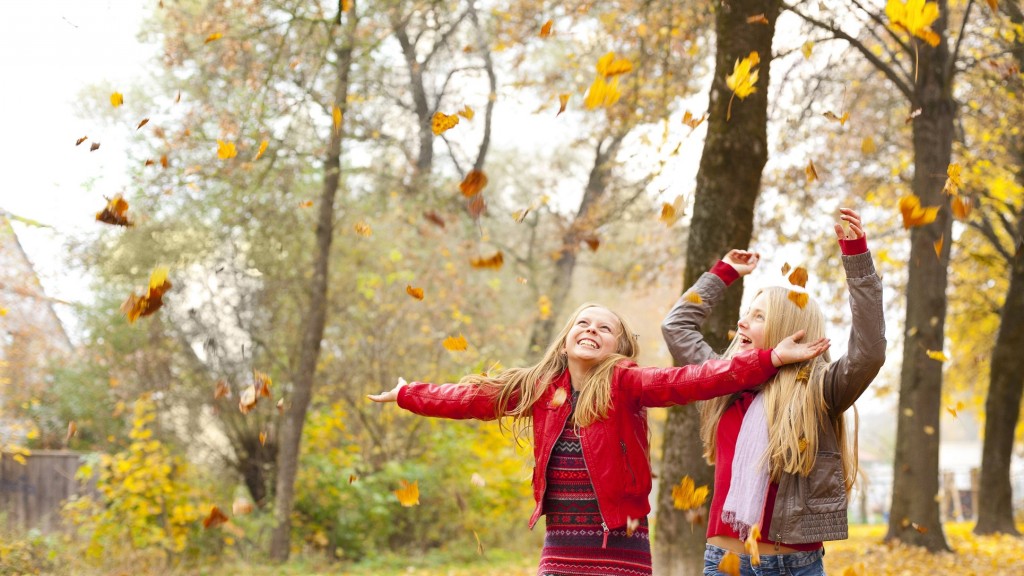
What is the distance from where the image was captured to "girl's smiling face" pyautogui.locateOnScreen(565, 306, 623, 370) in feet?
13.0

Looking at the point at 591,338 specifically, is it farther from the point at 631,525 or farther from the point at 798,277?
the point at 798,277

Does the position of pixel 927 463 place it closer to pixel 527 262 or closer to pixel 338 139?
pixel 338 139

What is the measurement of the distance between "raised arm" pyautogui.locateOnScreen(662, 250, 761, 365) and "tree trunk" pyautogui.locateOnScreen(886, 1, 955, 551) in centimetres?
698

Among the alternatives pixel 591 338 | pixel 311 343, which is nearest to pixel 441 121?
pixel 591 338

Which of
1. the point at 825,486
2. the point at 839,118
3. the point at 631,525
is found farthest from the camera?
the point at 839,118

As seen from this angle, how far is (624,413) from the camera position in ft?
12.5

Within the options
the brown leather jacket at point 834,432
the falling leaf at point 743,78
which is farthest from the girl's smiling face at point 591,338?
the falling leaf at point 743,78

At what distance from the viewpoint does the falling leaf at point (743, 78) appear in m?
6.38

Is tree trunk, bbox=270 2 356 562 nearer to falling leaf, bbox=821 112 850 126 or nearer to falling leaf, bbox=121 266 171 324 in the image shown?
falling leaf, bbox=121 266 171 324

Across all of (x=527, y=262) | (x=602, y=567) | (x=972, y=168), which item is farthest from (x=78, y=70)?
(x=602, y=567)

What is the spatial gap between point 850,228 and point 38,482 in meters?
13.7

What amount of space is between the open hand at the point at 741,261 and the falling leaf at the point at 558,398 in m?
1.03

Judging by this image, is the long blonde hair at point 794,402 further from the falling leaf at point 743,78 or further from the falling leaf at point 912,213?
the falling leaf at point 743,78

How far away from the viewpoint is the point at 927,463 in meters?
10.8
